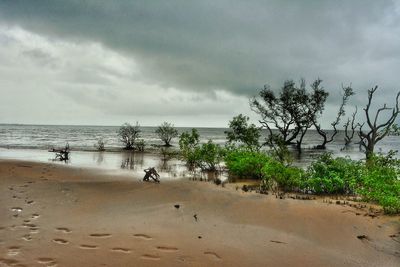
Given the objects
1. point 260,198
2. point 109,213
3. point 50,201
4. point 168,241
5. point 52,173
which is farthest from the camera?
point 52,173

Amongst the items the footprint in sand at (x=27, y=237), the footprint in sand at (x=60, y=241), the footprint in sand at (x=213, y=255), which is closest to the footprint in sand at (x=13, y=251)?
the footprint in sand at (x=27, y=237)

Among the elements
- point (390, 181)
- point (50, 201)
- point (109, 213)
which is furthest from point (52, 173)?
point (390, 181)

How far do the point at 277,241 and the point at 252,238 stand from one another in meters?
0.56

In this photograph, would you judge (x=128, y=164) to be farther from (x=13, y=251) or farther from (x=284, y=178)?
(x=13, y=251)

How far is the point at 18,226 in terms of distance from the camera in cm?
752

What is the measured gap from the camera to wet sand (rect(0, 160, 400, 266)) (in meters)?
6.34

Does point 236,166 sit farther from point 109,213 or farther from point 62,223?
point 62,223

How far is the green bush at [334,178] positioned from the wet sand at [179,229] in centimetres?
197

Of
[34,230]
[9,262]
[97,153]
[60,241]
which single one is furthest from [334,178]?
[97,153]

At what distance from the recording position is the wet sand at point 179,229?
634 centimetres

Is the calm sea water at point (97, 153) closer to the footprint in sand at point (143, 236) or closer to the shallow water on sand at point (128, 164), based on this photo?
the shallow water on sand at point (128, 164)

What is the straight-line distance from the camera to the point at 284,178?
13625 mm

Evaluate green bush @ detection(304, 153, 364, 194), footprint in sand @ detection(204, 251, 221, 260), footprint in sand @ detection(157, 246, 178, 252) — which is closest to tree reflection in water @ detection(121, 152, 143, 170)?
green bush @ detection(304, 153, 364, 194)

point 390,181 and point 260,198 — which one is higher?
point 390,181
